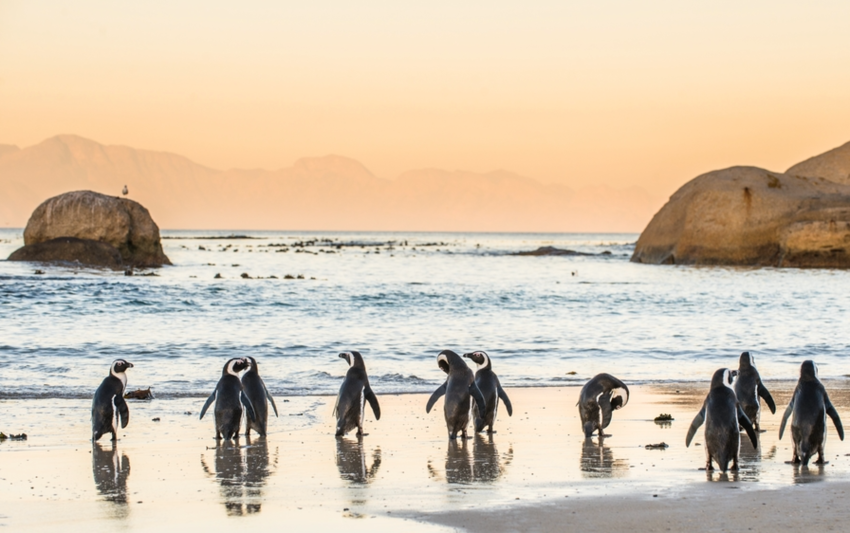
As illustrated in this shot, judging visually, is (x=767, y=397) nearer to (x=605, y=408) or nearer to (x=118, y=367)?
(x=605, y=408)

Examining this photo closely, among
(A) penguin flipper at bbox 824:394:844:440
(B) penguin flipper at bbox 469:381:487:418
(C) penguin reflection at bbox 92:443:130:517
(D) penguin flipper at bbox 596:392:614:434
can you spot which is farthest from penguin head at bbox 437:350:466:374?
(A) penguin flipper at bbox 824:394:844:440

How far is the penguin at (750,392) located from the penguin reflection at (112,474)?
19.2 feet

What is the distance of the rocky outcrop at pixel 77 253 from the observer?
36.7 meters

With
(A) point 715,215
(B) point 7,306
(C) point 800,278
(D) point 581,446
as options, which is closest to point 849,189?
(A) point 715,215

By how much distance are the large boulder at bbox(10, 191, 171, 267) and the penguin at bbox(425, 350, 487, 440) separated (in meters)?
30.4

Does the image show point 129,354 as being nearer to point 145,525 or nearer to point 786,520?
point 145,525

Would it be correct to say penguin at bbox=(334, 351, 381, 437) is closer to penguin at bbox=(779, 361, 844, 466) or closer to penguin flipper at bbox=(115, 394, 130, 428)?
penguin flipper at bbox=(115, 394, 130, 428)

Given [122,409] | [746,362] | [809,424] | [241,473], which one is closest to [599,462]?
[809,424]

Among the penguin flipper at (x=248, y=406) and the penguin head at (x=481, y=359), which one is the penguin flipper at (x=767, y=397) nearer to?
the penguin head at (x=481, y=359)

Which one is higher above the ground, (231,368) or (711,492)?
(231,368)

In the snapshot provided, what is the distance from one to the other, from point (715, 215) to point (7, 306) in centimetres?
3358

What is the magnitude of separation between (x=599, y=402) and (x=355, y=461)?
265cm

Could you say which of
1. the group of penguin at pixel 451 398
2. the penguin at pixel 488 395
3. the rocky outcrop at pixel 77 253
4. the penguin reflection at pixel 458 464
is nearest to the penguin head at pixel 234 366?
the group of penguin at pixel 451 398

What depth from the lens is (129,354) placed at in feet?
51.5
